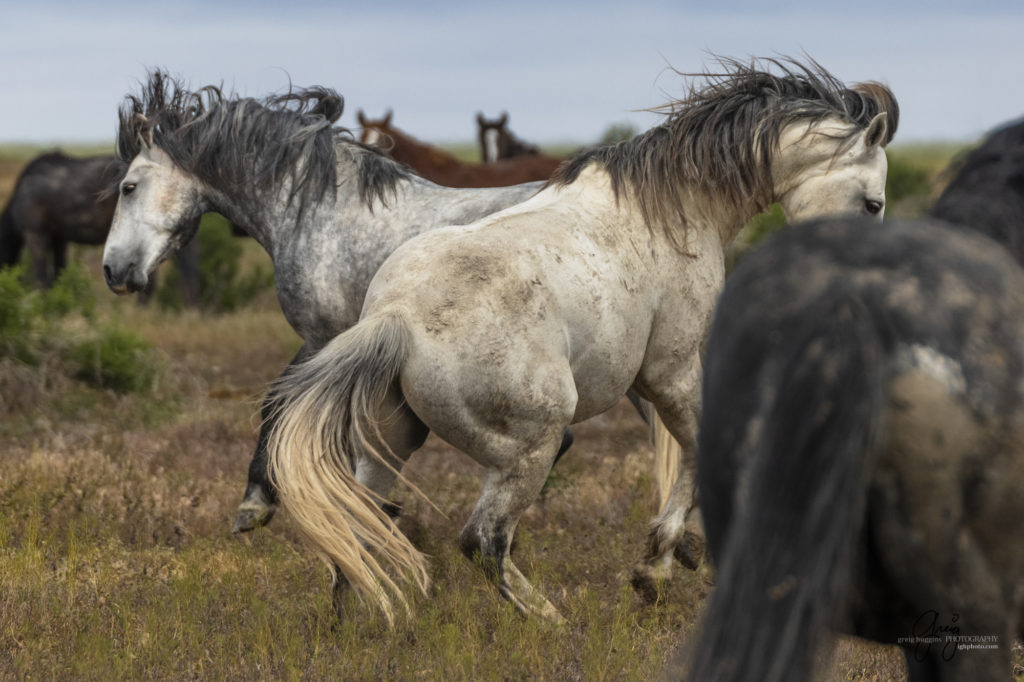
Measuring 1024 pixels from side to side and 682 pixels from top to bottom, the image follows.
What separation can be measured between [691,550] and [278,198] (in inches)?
103

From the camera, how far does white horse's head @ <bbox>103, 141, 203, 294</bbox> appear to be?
5395mm

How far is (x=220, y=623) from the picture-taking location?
165 inches

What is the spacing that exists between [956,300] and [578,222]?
2.31 metres

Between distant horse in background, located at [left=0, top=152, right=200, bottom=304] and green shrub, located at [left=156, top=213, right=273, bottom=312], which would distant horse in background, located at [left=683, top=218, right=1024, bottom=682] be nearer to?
distant horse in background, located at [left=0, top=152, right=200, bottom=304]

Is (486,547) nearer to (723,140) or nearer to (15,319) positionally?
(723,140)

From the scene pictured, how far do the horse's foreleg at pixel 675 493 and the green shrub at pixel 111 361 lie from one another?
5677 mm

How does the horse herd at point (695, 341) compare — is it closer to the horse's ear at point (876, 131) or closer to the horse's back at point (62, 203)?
the horse's ear at point (876, 131)

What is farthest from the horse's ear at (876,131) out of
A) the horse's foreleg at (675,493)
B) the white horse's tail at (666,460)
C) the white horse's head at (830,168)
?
the white horse's tail at (666,460)

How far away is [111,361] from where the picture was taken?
28.9 ft

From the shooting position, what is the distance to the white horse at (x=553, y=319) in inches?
140

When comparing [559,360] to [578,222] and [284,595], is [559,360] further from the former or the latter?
[284,595]

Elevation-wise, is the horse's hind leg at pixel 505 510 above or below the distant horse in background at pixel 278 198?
below

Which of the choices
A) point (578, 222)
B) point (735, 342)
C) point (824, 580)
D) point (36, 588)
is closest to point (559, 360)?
point (578, 222)

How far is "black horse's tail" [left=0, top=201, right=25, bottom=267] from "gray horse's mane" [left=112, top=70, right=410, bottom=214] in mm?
10731
